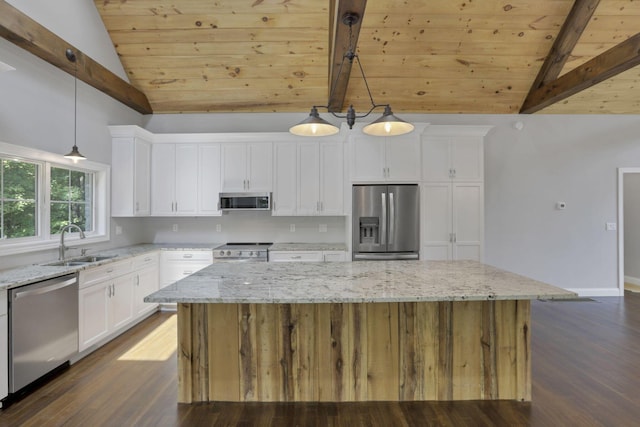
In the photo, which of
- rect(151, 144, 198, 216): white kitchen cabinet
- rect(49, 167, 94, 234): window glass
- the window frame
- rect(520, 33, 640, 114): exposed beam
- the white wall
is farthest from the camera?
the white wall

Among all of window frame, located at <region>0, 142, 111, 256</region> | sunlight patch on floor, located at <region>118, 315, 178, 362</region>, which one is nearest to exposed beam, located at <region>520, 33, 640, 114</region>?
sunlight patch on floor, located at <region>118, 315, 178, 362</region>

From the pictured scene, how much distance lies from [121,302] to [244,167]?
2.24 m

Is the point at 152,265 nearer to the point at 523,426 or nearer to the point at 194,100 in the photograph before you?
the point at 194,100

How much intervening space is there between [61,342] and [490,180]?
18.4 feet

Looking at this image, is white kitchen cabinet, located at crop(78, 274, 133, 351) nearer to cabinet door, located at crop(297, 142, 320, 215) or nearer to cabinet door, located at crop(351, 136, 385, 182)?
cabinet door, located at crop(297, 142, 320, 215)

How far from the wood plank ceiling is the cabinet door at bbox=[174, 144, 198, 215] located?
2.57 feet

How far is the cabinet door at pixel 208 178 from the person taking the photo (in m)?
4.47

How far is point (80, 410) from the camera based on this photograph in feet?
7.03

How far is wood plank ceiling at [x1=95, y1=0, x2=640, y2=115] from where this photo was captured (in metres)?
3.61

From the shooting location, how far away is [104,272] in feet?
10.2

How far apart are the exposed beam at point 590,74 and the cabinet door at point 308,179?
326 cm

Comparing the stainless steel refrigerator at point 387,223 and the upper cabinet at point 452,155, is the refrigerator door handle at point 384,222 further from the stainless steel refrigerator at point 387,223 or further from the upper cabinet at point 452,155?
the upper cabinet at point 452,155

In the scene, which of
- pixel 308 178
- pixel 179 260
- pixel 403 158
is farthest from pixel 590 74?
pixel 179 260

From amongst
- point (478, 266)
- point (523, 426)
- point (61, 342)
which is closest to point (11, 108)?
point (61, 342)
